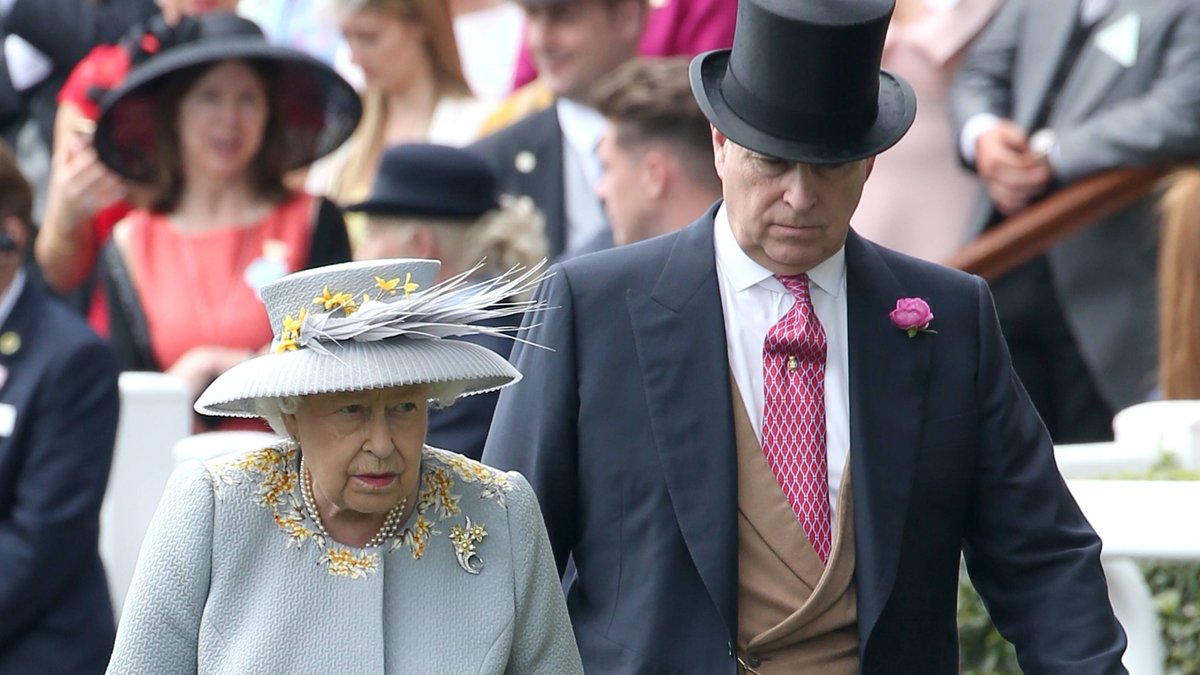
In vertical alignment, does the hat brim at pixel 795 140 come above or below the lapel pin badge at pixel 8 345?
above

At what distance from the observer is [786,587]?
12.8 feet

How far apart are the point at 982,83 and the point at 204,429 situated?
2698 millimetres

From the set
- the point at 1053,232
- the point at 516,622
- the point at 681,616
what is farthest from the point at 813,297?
the point at 1053,232

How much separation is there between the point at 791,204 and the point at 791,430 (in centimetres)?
40

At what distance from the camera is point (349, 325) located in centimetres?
337

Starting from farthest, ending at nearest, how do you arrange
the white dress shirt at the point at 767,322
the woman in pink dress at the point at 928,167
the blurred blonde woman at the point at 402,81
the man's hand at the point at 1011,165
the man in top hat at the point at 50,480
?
the blurred blonde woman at the point at 402,81 < the woman in pink dress at the point at 928,167 < the man's hand at the point at 1011,165 < the man in top hat at the point at 50,480 < the white dress shirt at the point at 767,322

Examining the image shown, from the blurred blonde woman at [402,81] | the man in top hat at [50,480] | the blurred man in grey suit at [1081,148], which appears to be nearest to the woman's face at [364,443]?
the man in top hat at [50,480]

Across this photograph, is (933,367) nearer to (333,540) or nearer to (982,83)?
(333,540)

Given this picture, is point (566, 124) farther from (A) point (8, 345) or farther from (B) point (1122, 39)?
(A) point (8, 345)

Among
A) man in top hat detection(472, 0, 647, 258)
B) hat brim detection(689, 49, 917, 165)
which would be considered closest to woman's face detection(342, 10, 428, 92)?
man in top hat detection(472, 0, 647, 258)

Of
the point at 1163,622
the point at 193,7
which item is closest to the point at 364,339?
the point at 1163,622

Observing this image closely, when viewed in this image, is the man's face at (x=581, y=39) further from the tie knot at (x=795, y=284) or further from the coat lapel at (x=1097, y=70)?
the tie knot at (x=795, y=284)

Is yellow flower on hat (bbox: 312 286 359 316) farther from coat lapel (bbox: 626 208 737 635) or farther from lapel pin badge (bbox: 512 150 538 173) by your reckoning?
lapel pin badge (bbox: 512 150 538 173)

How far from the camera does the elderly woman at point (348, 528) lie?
10.9 ft
